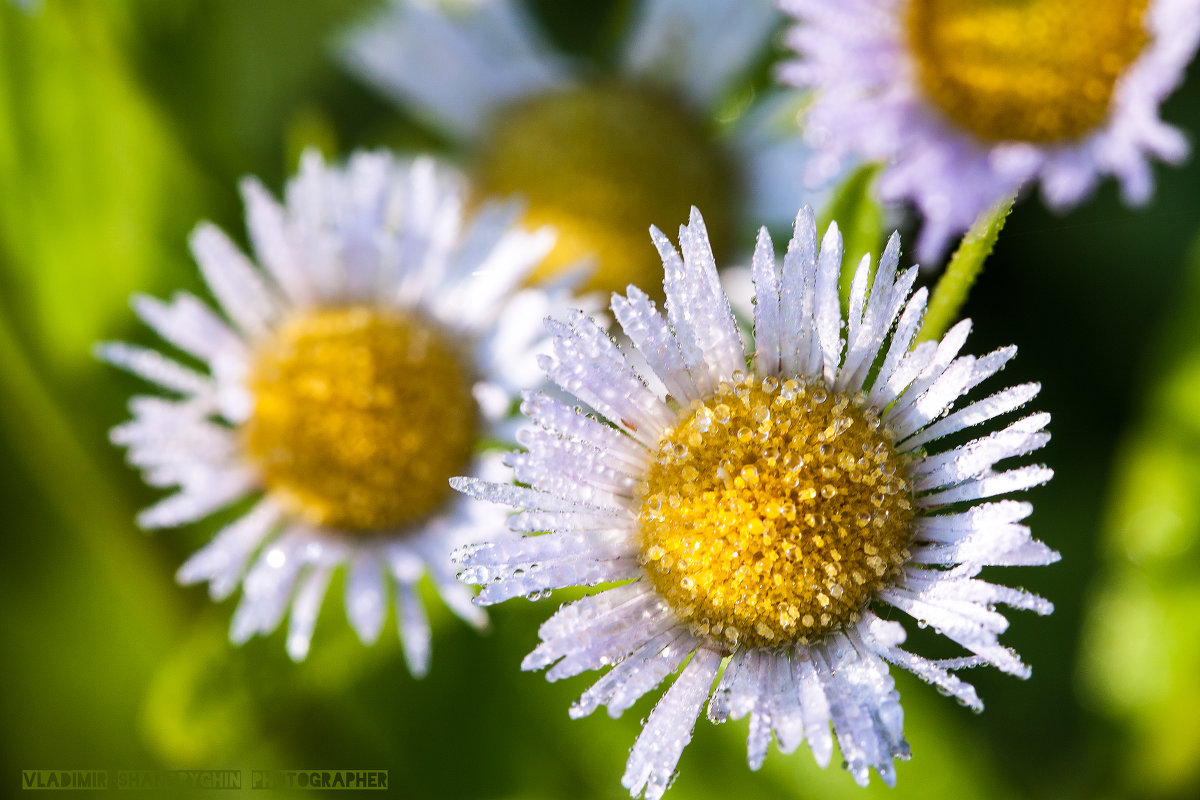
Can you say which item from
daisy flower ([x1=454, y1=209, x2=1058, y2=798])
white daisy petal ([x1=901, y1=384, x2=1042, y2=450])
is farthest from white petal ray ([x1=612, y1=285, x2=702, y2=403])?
white daisy petal ([x1=901, y1=384, x2=1042, y2=450])

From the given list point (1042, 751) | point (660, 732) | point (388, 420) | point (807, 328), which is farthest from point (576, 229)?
point (1042, 751)

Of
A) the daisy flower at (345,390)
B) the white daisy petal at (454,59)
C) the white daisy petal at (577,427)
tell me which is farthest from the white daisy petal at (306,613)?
the white daisy petal at (454,59)

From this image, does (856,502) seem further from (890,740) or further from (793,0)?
(793,0)

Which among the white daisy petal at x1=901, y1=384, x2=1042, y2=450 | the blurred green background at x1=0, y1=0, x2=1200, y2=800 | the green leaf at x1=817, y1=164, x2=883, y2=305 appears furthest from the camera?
Answer: the blurred green background at x1=0, y1=0, x2=1200, y2=800

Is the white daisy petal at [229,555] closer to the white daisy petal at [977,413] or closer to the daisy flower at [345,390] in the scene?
the daisy flower at [345,390]

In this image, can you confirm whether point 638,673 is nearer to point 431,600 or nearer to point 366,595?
point 366,595

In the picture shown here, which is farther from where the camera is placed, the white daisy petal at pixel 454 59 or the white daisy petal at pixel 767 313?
the white daisy petal at pixel 454 59

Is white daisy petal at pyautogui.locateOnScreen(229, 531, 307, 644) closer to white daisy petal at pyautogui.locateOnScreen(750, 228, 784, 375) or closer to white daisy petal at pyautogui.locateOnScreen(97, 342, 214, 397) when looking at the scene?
white daisy petal at pyautogui.locateOnScreen(97, 342, 214, 397)
